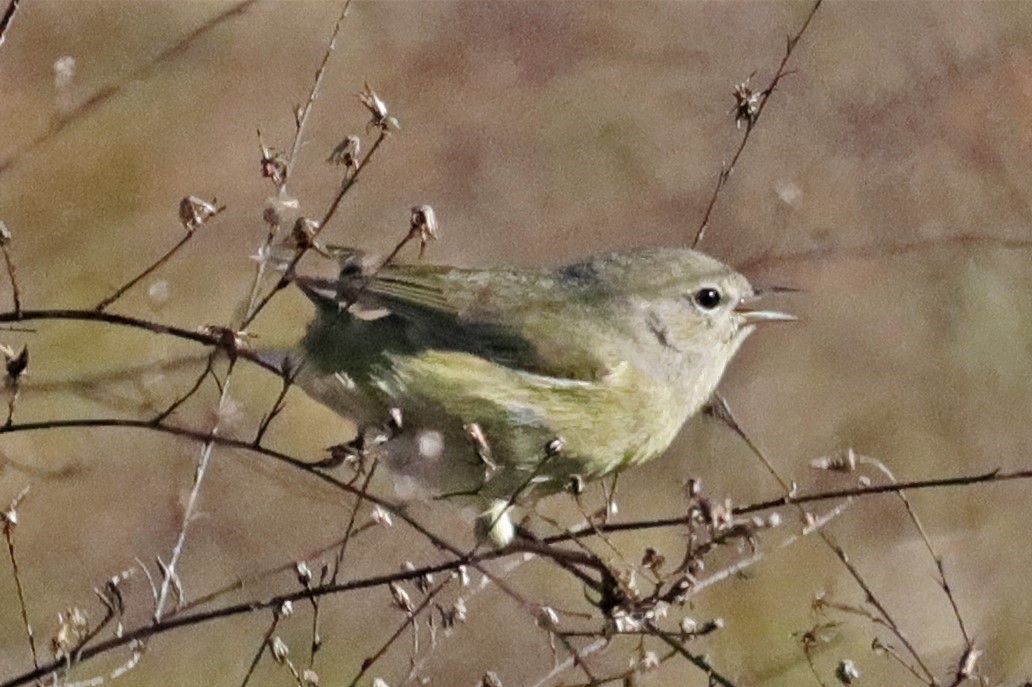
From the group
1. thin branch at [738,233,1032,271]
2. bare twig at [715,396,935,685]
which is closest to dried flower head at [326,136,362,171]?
bare twig at [715,396,935,685]

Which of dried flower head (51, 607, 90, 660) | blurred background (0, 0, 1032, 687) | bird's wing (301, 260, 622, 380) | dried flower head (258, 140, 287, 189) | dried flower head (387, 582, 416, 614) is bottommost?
dried flower head (51, 607, 90, 660)

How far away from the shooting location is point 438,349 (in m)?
2.72

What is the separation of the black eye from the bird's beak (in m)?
0.05

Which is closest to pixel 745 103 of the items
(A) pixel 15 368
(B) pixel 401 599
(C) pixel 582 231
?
(B) pixel 401 599

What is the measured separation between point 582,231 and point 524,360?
1.68m

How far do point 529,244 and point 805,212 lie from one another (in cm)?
83

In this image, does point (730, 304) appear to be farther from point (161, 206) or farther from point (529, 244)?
point (161, 206)

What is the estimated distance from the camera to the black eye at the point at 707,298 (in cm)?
292

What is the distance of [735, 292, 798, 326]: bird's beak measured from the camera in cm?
271

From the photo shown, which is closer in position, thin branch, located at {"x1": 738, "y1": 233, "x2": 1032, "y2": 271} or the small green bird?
the small green bird

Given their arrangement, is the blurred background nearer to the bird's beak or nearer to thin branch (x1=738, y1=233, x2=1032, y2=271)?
thin branch (x1=738, y1=233, x2=1032, y2=271)

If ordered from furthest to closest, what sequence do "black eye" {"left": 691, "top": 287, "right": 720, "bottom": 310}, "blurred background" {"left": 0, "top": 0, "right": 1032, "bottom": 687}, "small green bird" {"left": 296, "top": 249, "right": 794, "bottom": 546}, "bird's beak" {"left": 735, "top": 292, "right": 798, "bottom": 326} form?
"blurred background" {"left": 0, "top": 0, "right": 1032, "bottom": 687} → "black eye" {"left": 691, "top": 287, "right": 720, "bottom": 310} → "bird's beak" {"left": 735, "top": 292, "right": 798, "bottom": 326} → "small green bird" {"left": 296, "top": 249, "right": 794, "bottom": 546}

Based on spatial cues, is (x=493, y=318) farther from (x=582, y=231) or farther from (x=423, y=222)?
(x=582, y=231)

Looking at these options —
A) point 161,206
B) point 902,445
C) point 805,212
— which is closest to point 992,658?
point 902,445
